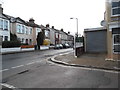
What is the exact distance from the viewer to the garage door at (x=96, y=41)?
2443cm

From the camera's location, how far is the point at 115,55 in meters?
15.0

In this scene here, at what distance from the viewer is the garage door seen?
24.4m

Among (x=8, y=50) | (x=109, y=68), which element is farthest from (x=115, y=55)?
(x=8, y=50)

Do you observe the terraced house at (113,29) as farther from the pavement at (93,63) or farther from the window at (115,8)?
the pavement at (93,63)

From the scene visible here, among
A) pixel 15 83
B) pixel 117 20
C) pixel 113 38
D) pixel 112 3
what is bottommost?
pixel 15 83

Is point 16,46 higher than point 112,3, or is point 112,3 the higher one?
point 112,3

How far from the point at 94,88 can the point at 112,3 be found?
1088cm

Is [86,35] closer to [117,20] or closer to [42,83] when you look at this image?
[117,20]

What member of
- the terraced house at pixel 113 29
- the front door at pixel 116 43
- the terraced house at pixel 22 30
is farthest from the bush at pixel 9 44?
the front door at pixel 116 43

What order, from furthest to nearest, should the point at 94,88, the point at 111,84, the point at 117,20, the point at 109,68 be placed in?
1. the point at 117,20
2. the point at 109,68
3. the point at 111,84
4. the point at 94,88

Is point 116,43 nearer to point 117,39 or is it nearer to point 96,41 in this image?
point 117,39

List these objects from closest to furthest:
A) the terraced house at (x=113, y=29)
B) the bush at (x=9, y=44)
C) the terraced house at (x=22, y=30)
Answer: the terraced house at (x=113, y=29), the bush at (x=9, y=44), the terraced house at (x=22, y=30)

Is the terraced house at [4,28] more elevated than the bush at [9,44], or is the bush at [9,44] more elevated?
the terraced house at [4,28]

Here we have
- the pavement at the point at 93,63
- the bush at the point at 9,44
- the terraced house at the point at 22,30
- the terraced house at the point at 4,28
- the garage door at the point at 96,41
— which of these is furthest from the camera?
the terraced house at the point at 22,30
